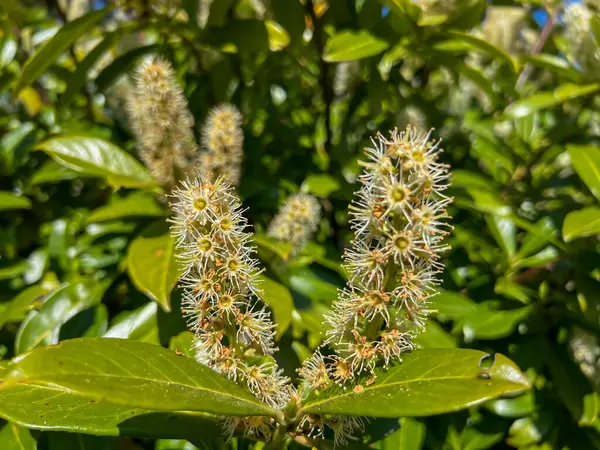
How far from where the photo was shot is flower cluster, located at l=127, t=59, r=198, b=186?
A: 1.50 metres

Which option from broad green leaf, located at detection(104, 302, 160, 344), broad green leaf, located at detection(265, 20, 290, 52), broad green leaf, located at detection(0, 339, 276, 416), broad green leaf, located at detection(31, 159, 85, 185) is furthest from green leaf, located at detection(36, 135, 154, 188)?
broad green leaf, located at detection(0, 339, 276, 416)

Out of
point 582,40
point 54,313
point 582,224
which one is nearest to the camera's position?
point 582,224

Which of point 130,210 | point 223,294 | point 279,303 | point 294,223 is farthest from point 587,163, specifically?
point 130,210

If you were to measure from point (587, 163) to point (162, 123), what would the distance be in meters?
1.17

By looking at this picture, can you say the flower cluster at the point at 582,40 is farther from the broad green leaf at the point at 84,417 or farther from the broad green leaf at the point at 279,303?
the broad green leaf at the point at 84,417

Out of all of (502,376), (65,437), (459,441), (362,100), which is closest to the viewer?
(502,376)

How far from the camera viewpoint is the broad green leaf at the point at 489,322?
5.04ft

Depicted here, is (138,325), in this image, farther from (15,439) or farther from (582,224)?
(582,224)

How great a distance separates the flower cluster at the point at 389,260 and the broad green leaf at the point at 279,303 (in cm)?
21

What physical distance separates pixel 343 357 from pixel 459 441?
3.20 feet

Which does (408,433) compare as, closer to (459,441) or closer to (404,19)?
(459,441)

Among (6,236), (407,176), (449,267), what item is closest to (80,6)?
(6,236)

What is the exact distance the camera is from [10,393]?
0.90m

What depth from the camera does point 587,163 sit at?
4.95ft
